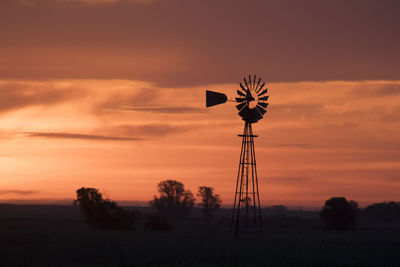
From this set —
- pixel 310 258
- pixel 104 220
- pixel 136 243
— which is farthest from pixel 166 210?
pixel 310 258

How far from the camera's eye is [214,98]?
5941 centimetres

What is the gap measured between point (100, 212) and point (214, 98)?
37734 millimetres

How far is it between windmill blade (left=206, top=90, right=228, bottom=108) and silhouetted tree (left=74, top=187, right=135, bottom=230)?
35.7 metres

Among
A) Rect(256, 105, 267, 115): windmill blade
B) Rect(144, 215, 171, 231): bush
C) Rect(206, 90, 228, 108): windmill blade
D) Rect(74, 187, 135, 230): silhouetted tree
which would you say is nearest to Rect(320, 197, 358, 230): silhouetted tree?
Rect(144, 215, 171, 231): bush

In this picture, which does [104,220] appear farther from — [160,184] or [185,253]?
[160,184]

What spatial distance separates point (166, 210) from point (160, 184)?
24.4ft

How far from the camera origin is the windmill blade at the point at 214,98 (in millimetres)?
59125

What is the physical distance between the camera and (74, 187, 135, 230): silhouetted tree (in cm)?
8838

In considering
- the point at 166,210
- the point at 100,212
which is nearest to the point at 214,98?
the point at 100,212

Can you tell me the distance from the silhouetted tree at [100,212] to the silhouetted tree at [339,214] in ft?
134

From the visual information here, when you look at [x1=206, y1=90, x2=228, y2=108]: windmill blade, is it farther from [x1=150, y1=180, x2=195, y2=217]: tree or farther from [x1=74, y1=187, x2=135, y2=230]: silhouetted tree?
[x1=150, y1=180, x2=195, y2=217]: tree

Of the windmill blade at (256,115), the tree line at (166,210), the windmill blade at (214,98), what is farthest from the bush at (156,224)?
the windmill blade at (214,98)

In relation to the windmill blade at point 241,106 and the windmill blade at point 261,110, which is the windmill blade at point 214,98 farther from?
the windmill blade at point 261,110

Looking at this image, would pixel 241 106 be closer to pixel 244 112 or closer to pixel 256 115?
pixel 244 112
